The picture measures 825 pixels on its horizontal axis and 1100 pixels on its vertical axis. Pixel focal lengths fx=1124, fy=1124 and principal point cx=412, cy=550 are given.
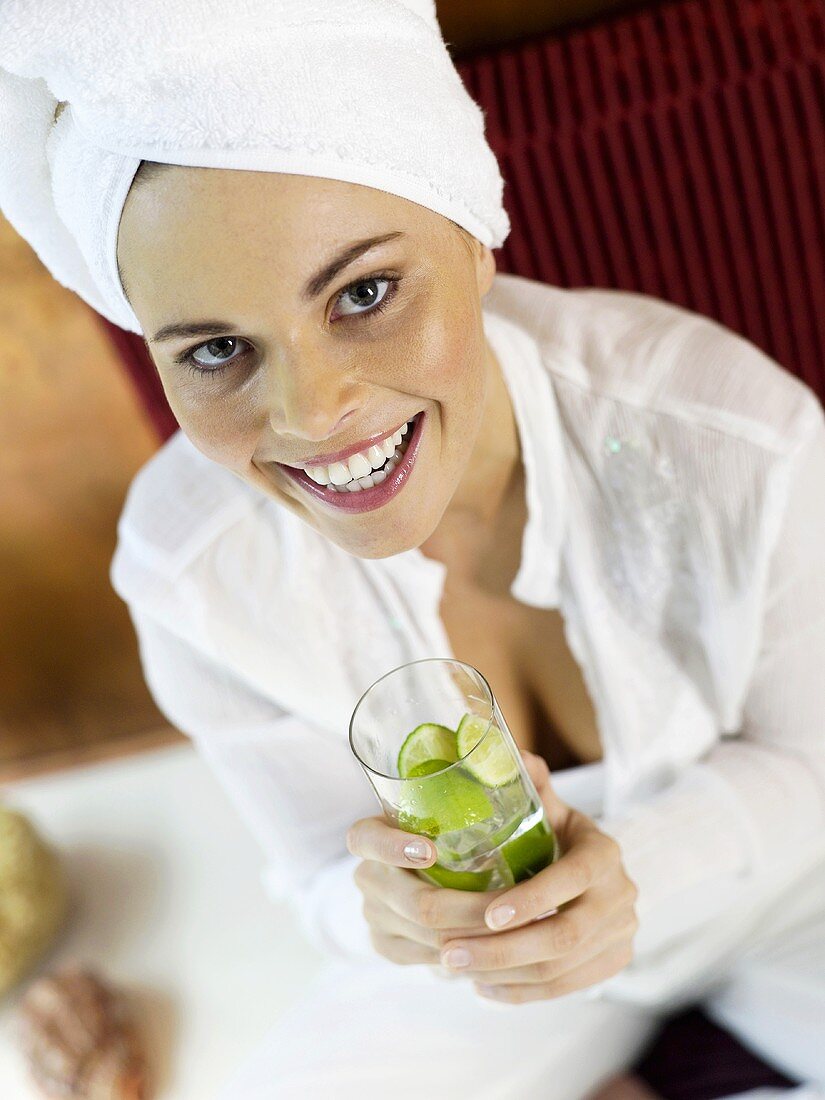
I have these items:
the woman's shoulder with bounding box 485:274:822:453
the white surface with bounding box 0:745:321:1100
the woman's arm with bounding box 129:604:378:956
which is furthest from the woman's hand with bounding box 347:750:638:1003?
the white surface with bounding box 0:745:321:1100

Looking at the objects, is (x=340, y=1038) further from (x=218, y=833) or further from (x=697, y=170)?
(x=697, y=170)

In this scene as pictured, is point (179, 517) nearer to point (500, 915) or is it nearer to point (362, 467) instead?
point (362, 467)

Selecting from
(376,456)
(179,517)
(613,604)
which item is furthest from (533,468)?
(179,517)

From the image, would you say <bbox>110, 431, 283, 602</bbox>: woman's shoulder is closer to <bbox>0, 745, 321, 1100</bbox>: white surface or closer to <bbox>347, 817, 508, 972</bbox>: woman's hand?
<bbox>347, 817, 508, 972</bbox>: woman's hand

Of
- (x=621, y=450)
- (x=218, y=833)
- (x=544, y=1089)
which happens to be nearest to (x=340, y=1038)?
(x=544, y=1089)

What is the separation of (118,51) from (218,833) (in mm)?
1481

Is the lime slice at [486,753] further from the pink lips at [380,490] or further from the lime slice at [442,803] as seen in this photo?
the pink lips at [380,490]

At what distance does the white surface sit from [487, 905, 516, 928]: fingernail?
90 cm

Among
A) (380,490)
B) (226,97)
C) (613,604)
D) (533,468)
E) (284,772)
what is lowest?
(284,772)

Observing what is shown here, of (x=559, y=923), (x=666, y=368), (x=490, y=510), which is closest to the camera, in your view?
(x=559, y=923)

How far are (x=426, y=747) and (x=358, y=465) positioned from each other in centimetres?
26

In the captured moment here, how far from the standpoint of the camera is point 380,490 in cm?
99

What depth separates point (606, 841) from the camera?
1.02 metres

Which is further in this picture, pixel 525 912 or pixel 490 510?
pixel 490 510
